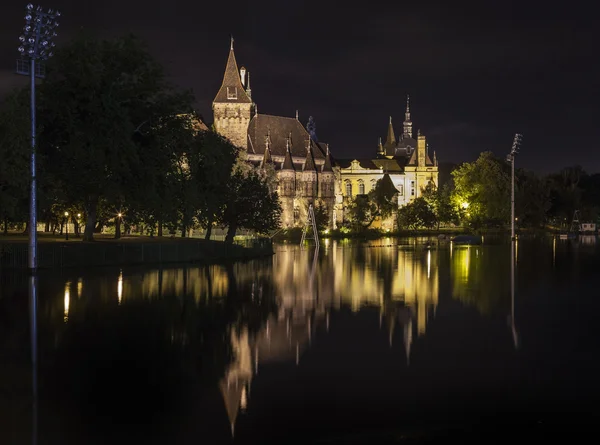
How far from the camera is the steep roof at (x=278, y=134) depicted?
143 m

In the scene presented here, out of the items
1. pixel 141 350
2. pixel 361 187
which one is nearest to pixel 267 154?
pixel 361 187

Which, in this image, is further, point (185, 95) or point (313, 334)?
point (185, 95)

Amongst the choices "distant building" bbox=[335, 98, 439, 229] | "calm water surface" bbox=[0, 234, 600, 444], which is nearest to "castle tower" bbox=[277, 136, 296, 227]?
"distant building" bbox=[335, 98, 439, 229]

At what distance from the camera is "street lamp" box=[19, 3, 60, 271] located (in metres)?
35.8

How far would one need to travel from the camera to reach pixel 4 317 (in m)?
19.5

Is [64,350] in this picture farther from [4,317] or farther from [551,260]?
[551,260]

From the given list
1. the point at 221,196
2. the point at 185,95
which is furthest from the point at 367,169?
the point at 185,95

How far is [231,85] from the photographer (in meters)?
134

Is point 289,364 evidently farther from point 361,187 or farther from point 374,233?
point 361,187

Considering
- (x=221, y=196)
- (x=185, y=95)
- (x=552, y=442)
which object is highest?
(x=185, y=95)

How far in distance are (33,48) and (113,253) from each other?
10908 mm

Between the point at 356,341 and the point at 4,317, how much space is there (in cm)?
927

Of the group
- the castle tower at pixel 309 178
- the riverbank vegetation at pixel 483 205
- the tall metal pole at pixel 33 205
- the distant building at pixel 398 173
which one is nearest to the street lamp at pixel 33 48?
the tall metal pole at pixel 33 205

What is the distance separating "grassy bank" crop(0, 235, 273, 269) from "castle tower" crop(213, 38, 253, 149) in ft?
288
